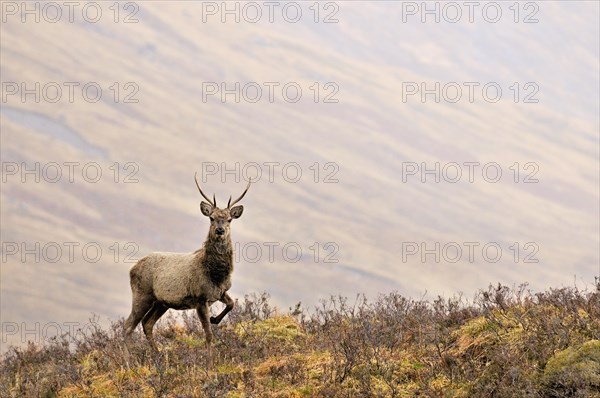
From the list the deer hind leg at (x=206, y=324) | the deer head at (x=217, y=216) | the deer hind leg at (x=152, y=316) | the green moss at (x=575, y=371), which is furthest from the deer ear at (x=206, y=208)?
the green moss at (x=575, y=371)

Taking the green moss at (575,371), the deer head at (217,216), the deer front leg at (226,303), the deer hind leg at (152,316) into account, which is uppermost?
the deer head at (217,216)

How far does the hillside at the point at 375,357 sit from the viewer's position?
11.3 meters

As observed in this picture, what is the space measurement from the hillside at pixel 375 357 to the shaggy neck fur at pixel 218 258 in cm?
107

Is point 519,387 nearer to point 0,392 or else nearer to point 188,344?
point 188,344

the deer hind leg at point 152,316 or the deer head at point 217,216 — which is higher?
the deer head at point 217,216

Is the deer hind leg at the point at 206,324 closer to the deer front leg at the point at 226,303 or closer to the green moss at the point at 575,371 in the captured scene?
the deer front leg at the point at 226,303

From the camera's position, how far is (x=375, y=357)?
1259 cm

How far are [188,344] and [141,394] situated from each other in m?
3.08

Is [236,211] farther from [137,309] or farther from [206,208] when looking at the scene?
[137,309]

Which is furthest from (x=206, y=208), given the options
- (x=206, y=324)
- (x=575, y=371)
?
(x=575, y=371)

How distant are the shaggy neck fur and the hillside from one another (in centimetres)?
107

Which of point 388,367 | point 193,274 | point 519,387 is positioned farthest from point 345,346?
point 193,274

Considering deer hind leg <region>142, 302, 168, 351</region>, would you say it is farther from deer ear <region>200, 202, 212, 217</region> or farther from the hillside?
deer ear <region>200, 202, 212, 217</region>

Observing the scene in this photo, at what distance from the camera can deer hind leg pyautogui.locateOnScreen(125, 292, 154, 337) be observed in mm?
16422
